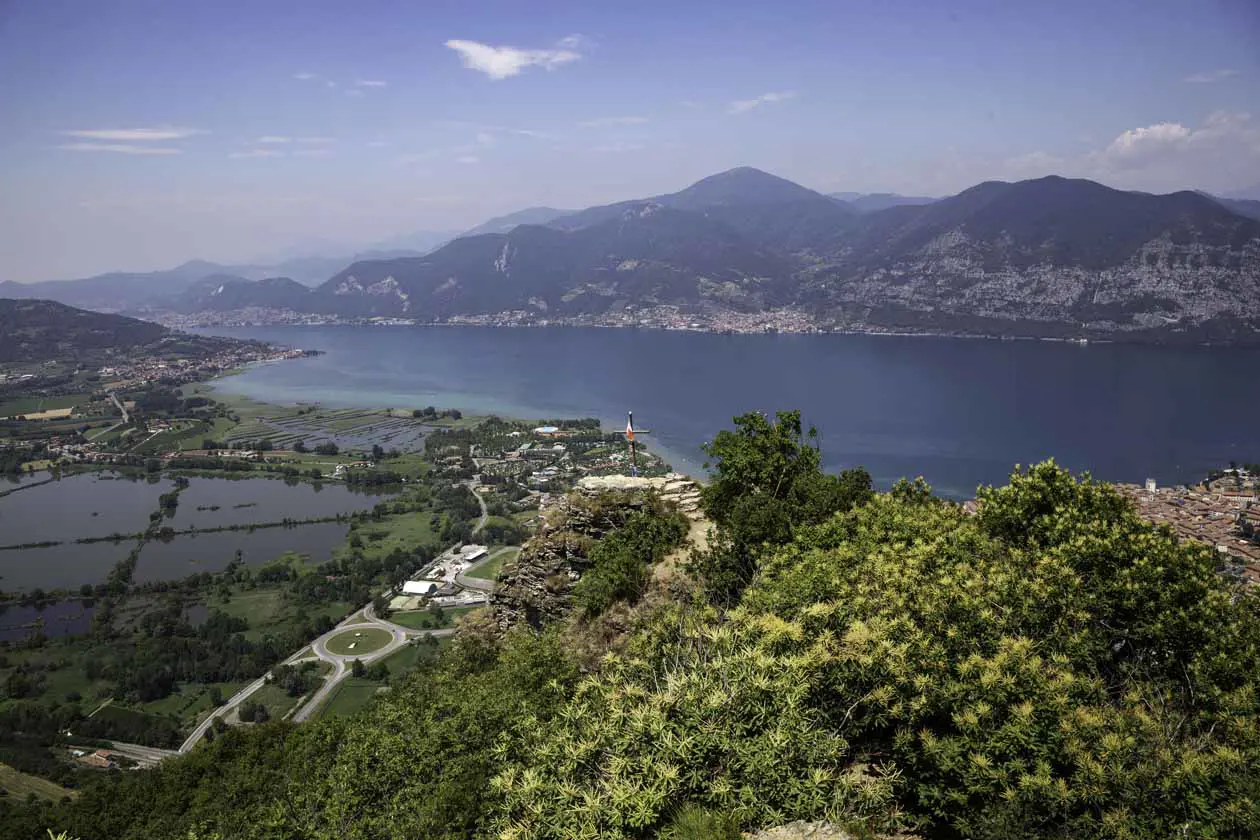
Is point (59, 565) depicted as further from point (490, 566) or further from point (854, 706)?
point (854, 706)

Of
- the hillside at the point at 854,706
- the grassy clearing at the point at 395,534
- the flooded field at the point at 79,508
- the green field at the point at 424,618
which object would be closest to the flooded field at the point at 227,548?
the grassy clearing at the point at 395,534

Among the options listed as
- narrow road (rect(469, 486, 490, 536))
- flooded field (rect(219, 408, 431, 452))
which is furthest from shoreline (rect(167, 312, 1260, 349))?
narrow road (rect(469, 486, 490, 536))

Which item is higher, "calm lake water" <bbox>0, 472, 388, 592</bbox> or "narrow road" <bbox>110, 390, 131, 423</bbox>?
"narrow road" <bbox>110, 390, 131, 423</bbox>

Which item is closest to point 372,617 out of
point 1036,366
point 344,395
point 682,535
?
point 682,535

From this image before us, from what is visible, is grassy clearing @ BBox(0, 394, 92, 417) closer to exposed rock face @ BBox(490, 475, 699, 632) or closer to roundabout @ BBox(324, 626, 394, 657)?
roundabout @ BBox(324, 626, 394, 657)

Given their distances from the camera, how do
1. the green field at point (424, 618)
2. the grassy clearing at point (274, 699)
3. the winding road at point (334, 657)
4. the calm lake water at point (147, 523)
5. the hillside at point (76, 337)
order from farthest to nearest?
1. the hillside at point (76, 337)
2. the calm lake water at point (147, 523)
3. the green field at point (424, 618)
4. the grassy clearing at point (274, 699)
5. the winding road at point (334, 657)

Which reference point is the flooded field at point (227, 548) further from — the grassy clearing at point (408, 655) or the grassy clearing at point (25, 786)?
the grassy clearing at point (25, 786)

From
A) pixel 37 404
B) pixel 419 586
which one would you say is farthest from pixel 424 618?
pixel 37 404

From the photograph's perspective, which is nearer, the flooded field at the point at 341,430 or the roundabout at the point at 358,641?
the roundabout at the point at 358,641
